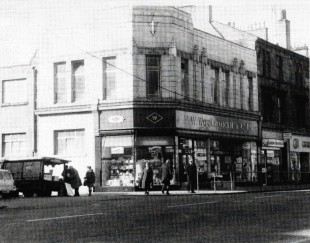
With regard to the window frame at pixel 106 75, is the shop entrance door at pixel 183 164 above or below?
below

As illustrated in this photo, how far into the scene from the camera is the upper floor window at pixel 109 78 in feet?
112

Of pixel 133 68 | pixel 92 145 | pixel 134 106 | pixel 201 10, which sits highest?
pixel 201 10

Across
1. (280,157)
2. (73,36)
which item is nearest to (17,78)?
(73,36)

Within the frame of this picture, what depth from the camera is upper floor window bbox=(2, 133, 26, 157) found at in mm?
39031

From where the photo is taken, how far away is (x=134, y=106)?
32.9 meters

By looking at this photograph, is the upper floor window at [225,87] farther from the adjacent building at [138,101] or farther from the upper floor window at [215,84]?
the upper floor window at [215,84]

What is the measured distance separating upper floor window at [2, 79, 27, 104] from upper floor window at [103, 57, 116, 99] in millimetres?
7836

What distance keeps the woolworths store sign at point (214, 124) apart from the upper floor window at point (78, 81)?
6328mm

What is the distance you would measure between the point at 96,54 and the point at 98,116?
386cm

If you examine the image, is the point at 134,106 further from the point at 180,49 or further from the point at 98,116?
the point at 180,49

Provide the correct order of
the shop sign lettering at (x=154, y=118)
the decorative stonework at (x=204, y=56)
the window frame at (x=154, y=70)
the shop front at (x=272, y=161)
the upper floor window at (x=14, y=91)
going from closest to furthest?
the shop sign lettering at (x=154, y=118) < the window frame at (x=154, y=70) < the decorative stonework at (x=204, y=56) < the upper floor window at (x=14, y=91) < the shop front at (x=272, y=161)

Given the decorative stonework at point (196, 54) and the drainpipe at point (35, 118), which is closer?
the decorative stonework at point (196, 54)

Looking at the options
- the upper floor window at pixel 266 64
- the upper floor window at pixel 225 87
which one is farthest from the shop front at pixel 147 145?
the upper floor window at pixel 266 64

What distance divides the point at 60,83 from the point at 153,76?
6397 mm
